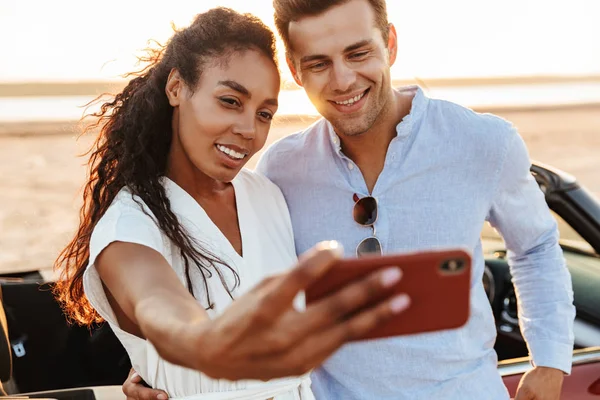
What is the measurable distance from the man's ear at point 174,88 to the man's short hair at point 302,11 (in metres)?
0.36

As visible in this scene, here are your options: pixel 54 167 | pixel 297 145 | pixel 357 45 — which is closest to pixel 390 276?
pixel 357 45

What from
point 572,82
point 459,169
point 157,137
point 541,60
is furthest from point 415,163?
point 541,60

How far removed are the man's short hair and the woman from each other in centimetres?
12

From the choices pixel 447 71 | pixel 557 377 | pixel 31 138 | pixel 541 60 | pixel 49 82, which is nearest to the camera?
pixel 557 377

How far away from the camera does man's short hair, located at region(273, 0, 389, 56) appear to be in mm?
2531

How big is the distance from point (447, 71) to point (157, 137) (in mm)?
27330

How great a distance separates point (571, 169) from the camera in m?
15.9

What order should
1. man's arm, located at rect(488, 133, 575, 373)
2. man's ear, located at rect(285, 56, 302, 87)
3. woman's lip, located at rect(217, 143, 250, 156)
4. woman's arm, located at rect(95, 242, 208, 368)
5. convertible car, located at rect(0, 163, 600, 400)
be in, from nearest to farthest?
woman's arm, located at rect(95, 242, 208, 368)
woman's lip, located at rect(217, 143, 250, 156)
man's ear, located at rect(285, 56, 302, 87)
man's arm, located at rect(488, 133, 575, 373)
convertible car, located at rect(0, 163, 600, 400)

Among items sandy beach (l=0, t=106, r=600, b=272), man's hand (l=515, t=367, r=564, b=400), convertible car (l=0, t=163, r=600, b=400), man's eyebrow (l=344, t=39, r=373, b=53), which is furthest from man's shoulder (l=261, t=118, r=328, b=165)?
sandy beach (l=0, t=106, r=600, b=272)

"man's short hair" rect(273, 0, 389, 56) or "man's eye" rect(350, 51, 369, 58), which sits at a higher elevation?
"man's short hair" rect(273, 0, 389, 56)

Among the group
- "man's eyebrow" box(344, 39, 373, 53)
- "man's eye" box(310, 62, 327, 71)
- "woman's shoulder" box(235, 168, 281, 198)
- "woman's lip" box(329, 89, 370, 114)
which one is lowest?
"woman's shoulder" box(235, 168, 281, 198)

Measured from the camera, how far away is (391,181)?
257 cm

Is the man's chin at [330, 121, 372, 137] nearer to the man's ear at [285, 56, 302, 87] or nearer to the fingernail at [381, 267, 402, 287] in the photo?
the man's ear at [285, 56, 302, 87]

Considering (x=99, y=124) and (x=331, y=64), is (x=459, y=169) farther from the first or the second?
(x=99, y=124)
